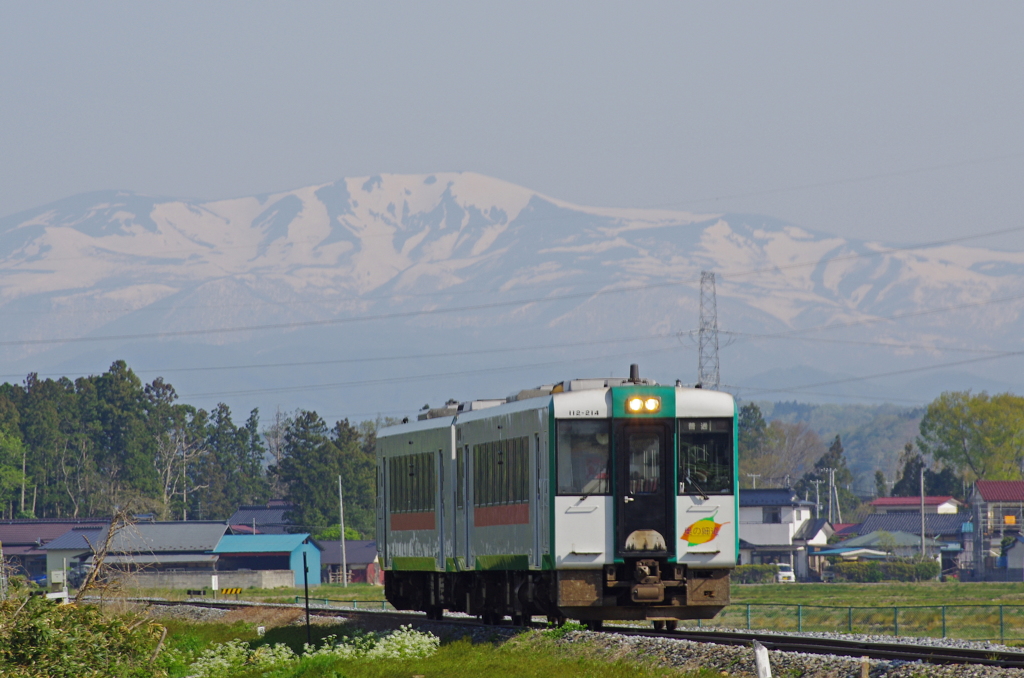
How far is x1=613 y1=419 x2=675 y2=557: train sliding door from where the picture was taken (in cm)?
2605

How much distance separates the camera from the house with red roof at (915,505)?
15775 centimetres

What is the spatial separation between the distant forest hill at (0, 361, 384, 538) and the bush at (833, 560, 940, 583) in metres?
46.0

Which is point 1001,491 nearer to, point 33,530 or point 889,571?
point 889,571

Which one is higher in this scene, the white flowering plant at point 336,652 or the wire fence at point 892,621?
the white flowering plant at point 336,652

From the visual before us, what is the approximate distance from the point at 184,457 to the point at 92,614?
150m

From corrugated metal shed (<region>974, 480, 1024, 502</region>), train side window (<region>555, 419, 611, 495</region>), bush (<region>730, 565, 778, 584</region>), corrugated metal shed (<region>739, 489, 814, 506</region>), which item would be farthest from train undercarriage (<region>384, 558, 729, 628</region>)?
corrugated metal shed (<region>739, 489, 814, 506</region>)

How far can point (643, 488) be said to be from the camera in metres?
26.2

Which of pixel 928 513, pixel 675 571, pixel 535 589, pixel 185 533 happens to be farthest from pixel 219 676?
pixel 928 513

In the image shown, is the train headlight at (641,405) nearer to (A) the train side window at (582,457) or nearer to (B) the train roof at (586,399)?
(B) the train roof at (586,399)

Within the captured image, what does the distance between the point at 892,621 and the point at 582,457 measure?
1141 inches

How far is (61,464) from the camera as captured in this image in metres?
166

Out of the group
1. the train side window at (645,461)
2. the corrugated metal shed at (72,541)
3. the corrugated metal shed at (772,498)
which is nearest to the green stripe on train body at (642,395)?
the train side window at (645,461)

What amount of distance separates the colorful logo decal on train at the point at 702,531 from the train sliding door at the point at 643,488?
0.30 metres

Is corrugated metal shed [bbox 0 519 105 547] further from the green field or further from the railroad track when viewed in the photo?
the railroad track
